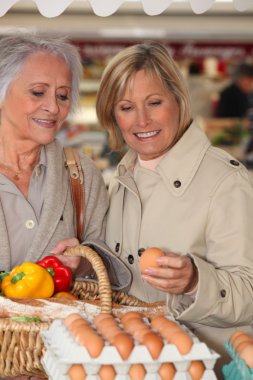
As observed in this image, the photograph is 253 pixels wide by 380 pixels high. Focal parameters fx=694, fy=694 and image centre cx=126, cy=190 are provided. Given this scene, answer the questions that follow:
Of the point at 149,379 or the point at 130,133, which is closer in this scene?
the point at 149,379

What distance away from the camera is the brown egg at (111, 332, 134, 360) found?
1.96 meters

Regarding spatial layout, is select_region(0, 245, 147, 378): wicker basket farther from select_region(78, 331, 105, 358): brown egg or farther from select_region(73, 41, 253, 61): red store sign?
select_region(73, 41, 253, 61): red store sign

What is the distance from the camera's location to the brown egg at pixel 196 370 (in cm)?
200

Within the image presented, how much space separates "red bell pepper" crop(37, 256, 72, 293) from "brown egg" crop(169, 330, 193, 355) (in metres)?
1.05

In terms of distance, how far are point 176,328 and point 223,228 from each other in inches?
28.0

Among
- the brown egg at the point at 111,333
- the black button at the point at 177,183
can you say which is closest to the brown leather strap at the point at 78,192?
the black button at the point at 177,183

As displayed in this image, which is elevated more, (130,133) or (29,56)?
(29,56)

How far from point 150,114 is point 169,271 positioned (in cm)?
86

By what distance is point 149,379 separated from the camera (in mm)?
1989

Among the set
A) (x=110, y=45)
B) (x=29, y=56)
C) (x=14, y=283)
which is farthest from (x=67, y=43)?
(x=110, y=45)

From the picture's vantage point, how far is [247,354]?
2.04 m

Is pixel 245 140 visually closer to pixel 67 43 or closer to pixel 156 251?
pixel 67 43

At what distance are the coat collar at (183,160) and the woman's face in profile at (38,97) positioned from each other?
568mm

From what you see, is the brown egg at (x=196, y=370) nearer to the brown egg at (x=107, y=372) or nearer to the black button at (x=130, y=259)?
the brown egg at (x=107, y=372)
